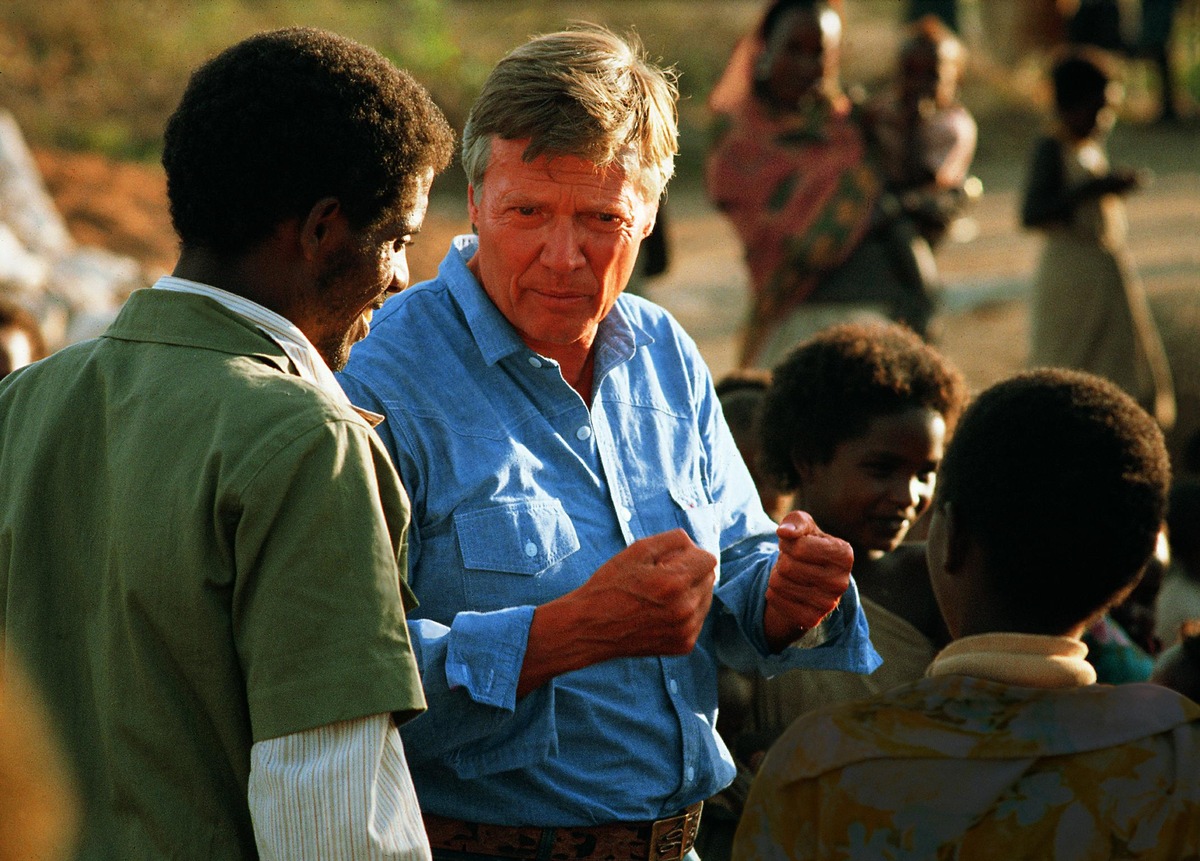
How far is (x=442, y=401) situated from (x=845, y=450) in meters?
1.26

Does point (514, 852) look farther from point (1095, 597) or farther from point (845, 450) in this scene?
point (845, 450)

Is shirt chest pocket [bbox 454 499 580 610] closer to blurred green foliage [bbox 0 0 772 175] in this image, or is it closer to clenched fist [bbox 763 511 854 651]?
clenched fist [bbox 763 511 854 651]

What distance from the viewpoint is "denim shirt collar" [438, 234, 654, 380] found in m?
2.46

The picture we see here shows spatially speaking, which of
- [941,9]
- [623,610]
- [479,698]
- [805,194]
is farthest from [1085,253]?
[941,9]

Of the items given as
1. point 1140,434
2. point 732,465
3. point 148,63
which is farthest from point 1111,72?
point 148,63

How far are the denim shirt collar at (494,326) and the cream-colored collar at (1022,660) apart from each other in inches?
33.5

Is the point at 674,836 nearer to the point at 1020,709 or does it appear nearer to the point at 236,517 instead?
the point at 1020,709

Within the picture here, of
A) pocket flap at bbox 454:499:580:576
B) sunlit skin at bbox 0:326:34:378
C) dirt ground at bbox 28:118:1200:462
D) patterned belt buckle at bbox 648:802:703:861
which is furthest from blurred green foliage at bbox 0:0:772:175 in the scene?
patterned belt buckle at bbox 648:802:703:861

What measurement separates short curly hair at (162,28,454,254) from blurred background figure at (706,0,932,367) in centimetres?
442

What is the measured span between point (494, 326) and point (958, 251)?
37.2 feet

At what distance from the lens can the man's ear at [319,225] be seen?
184cm

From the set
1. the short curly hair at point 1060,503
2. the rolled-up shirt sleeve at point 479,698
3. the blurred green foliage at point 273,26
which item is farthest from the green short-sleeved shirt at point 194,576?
the blurred green foliage at point 273,26

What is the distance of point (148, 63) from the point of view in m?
13.5

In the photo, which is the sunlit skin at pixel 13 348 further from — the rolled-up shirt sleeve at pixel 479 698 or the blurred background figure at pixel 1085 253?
the blurred background figure at pixel 1085 253
